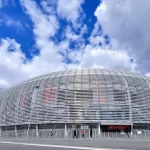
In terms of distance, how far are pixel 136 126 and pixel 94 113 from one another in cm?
774

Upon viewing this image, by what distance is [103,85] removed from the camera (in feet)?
142

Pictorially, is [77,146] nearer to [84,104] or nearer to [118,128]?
[118,128]

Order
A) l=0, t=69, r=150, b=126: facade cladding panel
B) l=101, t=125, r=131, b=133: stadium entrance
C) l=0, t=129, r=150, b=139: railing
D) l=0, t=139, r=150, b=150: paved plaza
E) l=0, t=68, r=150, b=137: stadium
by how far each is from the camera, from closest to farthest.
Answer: l=0, t=139, r=150, b=150: paved plaza → l=0, t=129, r=150, b=139: railing → l=101, t=125, r=131, b=133: stadium entrance → l=0, t=68, r=150, b=137: stadium → l=0, t=69, r=150, b=126: facade cladding panel

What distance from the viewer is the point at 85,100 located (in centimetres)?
4191

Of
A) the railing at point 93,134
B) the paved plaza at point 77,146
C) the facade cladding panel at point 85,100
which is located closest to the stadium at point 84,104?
the facade cladding panel at point 85,100

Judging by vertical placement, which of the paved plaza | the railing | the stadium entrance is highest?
the stadium entrance

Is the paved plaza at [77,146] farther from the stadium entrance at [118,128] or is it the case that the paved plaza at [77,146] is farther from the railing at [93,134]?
the stadium entrance at [118,128]

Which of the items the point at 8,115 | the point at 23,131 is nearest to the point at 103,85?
the point at 23,131

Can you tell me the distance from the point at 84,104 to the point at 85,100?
2.86ft

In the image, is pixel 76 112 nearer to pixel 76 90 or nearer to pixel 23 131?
pixel 76 90

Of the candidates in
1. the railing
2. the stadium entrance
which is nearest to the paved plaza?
the railing

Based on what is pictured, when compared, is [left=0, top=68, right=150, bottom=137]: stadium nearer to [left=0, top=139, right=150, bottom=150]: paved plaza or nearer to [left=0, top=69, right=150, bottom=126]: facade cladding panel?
[left=0, top=69, right=150, bottom=126]: facade cladding panel

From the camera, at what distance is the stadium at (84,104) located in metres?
40.0

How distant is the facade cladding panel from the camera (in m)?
40.3
